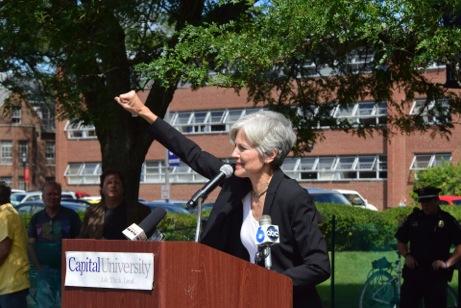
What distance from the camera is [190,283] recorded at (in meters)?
3.67

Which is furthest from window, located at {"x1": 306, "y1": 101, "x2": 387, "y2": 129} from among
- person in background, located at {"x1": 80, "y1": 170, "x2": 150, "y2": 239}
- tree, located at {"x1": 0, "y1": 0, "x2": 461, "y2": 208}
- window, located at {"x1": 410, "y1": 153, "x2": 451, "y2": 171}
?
window, located at {"x1": 410, "y1": 153, "x2": 451, "y2": 171}

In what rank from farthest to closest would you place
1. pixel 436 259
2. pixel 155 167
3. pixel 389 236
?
1. pixel 155 167
2. pixel 389 236
3. pixel 436 259

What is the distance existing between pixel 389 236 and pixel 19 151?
61.8 meters

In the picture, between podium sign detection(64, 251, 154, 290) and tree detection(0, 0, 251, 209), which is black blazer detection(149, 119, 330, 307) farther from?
tree detection(0, 0, 251, 209)

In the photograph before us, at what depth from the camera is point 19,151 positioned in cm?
7131

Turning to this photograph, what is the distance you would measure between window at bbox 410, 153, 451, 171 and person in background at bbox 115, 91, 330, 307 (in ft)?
148

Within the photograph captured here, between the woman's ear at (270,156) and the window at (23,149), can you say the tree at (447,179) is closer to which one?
the window at (23,149)

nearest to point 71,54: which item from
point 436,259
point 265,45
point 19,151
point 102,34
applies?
point 102,34

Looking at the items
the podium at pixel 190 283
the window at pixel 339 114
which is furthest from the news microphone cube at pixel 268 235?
the window at pixel 339 114

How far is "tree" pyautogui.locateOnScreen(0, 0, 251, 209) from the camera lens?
27.1ft

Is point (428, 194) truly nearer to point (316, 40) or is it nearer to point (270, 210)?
point (316, 40)

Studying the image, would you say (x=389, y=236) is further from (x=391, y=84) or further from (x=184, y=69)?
(x=184, y=69)

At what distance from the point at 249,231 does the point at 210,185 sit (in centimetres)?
28

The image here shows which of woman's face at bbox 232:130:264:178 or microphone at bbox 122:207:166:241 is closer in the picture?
microphone at bbox 122:207:166:241
